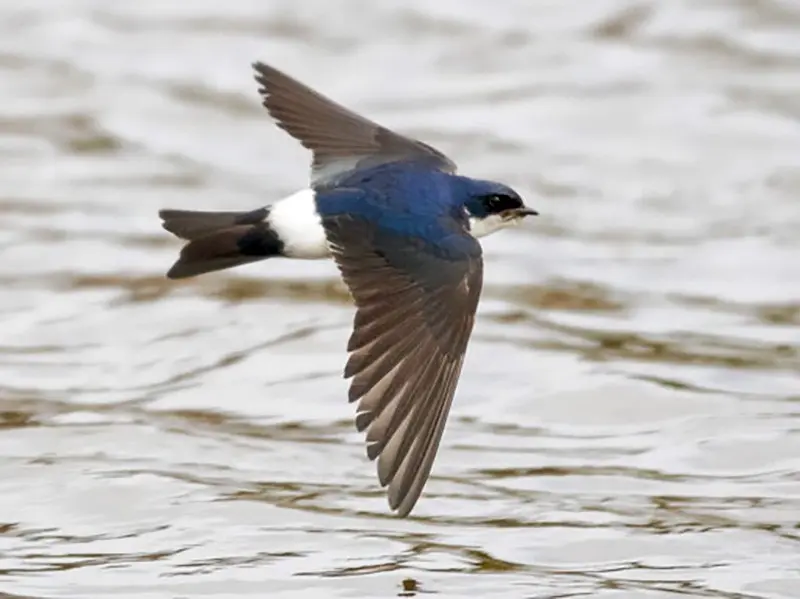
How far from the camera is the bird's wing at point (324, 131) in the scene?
4414mm

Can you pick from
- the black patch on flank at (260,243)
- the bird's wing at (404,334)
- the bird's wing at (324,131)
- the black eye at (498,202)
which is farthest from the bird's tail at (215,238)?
the black eye at (498,202)

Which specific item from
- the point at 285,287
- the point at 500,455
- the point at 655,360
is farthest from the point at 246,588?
the point at 285,287

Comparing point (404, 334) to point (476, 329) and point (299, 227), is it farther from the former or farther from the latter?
point (476, 329)

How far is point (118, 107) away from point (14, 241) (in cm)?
162

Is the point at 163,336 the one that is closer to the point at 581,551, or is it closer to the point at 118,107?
the point at 581,551

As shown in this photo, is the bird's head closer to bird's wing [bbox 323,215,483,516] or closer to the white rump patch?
bird's wing [bbox 323,215,483,516]

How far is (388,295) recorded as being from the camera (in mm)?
3951

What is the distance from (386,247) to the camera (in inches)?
159

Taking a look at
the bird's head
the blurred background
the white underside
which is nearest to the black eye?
the bird's head

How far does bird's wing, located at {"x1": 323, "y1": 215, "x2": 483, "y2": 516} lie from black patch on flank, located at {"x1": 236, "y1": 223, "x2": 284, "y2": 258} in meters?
0.11

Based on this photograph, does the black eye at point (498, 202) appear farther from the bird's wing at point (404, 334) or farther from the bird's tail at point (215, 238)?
the bird's tail at point (215, 238)

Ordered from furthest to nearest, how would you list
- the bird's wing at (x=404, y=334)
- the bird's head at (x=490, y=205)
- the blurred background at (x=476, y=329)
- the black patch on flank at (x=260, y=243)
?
the bird's head at (x=490, y=205) → the black patch on flank at (x=260, y=243) → the blurred background at (x=476, y=329) → the bird's wing at (x=404, y=334)

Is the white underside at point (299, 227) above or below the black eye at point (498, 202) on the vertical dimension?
below

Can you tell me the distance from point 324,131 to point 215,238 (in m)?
0.40
